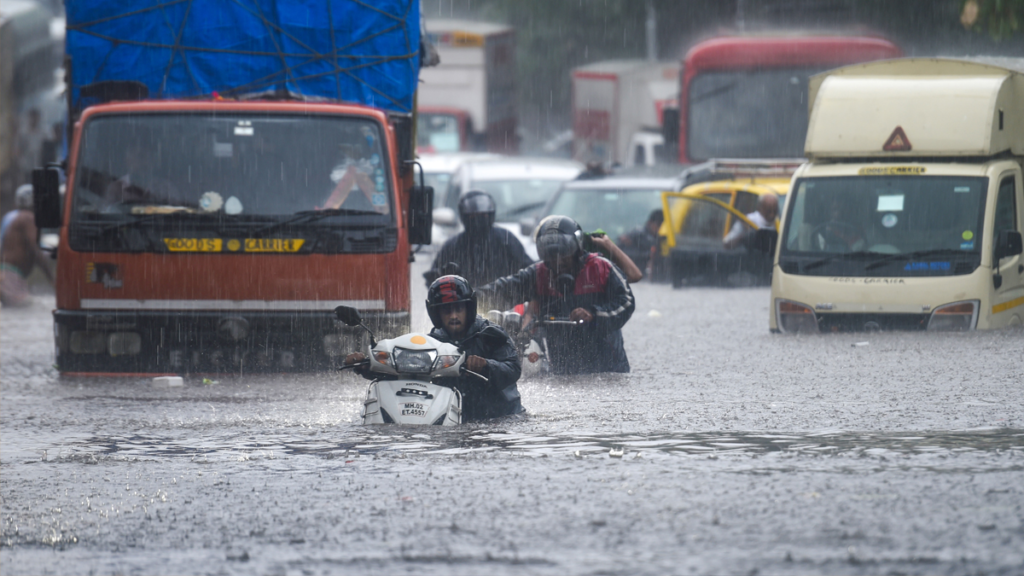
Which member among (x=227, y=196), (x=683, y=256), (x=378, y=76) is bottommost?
(x=683, y=256)

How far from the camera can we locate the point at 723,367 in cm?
1206

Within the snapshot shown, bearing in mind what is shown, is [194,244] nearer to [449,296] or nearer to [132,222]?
[132,222]

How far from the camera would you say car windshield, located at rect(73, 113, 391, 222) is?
1122 centimetres

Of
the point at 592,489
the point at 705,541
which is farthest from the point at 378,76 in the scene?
the point at 705,541

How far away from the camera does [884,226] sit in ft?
45.4

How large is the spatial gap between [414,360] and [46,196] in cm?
414

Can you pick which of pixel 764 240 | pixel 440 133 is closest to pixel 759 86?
pixel 764 240

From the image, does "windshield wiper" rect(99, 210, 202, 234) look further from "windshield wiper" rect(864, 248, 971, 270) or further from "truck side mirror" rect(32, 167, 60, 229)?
"windshield wiper" rect(864, 248, 971, 270)

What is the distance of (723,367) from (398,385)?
14.1 feet

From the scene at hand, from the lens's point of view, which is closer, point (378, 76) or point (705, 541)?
point (705, 541)

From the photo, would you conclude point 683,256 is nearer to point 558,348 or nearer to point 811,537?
point 558,348

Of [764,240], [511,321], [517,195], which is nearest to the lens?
[511,321]

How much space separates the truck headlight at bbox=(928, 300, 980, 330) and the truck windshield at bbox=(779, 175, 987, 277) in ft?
0.93

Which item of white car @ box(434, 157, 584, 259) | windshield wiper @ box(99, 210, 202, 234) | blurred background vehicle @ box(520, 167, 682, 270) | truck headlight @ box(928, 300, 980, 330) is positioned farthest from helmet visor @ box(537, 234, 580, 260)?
white car @ box(434, 157, 584, 259)
